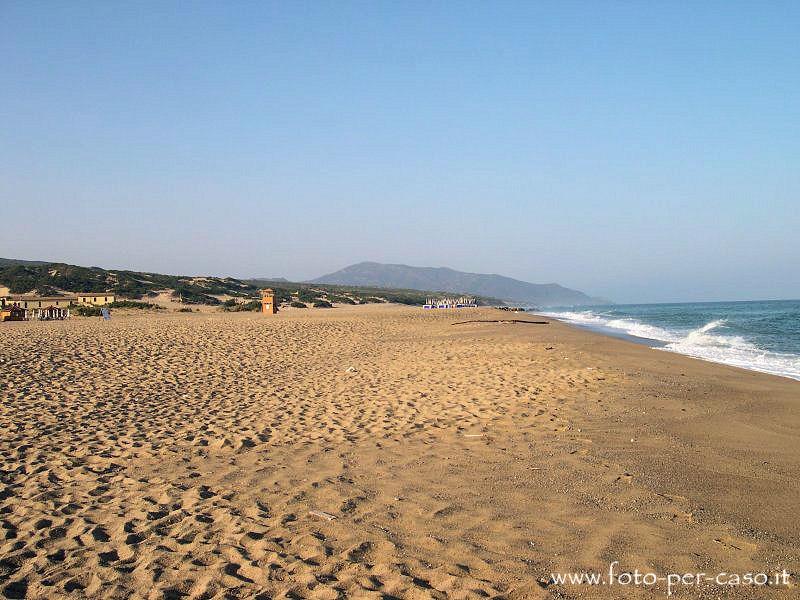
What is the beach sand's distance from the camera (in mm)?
3223

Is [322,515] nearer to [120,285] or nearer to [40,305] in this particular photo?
[40,305]

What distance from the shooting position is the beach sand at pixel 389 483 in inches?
127

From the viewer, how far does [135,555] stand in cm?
344

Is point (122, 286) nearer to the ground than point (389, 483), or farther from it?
farther from it

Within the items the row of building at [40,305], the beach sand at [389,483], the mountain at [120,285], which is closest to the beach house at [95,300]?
the row of building at [40,305]

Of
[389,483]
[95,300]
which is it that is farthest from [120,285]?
[389,483]

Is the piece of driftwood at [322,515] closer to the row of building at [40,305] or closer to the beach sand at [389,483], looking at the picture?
the beach sand at [389,483]

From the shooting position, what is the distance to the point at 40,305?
35.4 m

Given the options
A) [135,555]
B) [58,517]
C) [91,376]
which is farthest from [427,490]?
[91,376]

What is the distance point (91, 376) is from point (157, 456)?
5635 millimetres

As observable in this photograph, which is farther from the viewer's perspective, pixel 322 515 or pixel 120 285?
pixel 120 285

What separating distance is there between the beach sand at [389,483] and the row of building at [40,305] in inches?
842

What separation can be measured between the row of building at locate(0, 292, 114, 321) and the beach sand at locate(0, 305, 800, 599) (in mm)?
21375

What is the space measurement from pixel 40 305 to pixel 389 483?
37777 millimetres
